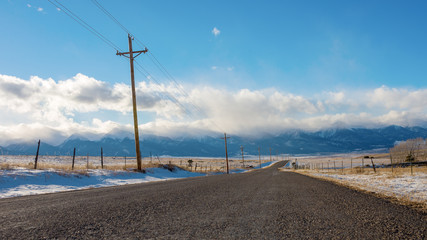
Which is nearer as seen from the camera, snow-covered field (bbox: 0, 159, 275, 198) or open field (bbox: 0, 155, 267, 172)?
snow-covered field (bbox: 0, 159, 275, 198)

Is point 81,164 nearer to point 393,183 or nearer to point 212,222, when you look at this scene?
point 393,183

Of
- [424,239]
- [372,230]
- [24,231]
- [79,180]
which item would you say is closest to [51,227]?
[24,231]

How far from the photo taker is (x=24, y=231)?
3.35m

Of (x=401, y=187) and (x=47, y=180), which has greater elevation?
(x=47, y=180)

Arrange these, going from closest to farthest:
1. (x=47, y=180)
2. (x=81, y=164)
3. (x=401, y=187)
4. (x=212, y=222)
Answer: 1. (x=212, y=222)
2. (x=401, y=187)
3. (x=47, y=180)
4. (x=81, y=164)

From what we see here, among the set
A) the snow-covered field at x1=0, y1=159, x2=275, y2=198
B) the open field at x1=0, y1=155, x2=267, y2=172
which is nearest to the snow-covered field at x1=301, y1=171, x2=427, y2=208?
the snow-covered field at x1=0, y1=159, x2=275, y2=198

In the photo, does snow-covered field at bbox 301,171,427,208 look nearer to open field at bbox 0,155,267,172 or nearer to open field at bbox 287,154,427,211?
open field at bbox 287,154,427,211

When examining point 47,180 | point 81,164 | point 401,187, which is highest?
point 47,180

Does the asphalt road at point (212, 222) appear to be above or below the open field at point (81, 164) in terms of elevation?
above

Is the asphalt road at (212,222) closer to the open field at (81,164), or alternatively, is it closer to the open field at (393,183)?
the open field at (393,183)

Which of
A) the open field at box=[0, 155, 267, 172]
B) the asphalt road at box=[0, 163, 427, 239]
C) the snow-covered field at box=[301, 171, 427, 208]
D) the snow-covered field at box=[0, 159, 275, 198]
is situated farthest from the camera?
the open field at box=[0, 155, 267, 172]

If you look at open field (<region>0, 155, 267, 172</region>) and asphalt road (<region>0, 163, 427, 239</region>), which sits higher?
asphalt road (<region>0, 163, 427, 239</region>)

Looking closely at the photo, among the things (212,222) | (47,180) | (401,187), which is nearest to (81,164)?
(47,180)

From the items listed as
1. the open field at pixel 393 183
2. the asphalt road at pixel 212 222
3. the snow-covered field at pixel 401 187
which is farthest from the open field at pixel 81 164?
the snow-covered field at pixel 401 187
